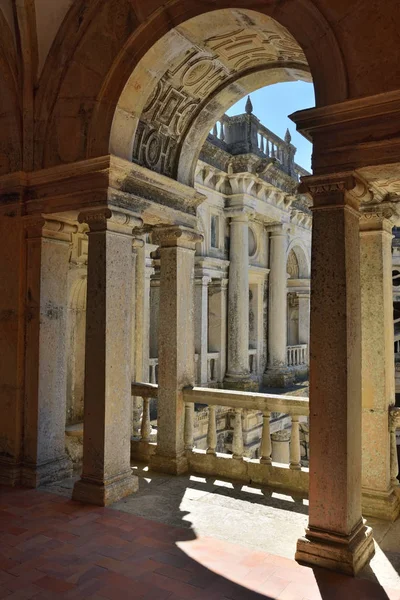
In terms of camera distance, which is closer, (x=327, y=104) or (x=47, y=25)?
(x=327, y=104)

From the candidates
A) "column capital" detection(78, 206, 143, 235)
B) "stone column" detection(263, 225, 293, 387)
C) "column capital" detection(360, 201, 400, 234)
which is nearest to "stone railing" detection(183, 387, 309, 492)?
"column capital" detection(360, 201, 400, 234)

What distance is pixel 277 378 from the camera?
58.3ft

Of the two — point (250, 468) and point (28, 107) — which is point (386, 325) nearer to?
point (250, 468)

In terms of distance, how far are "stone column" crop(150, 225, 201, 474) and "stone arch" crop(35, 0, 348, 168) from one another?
1.23m

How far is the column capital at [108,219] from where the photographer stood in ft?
17.3

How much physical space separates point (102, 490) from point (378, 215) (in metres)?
3.98

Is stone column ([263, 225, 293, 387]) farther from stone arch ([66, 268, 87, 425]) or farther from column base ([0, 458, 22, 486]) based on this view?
column base ([0, 458, 22, 486])

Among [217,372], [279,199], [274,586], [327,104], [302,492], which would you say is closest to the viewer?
[274,586]

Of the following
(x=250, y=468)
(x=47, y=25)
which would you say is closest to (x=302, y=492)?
(x=250, y=468)

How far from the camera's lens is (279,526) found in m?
4.72

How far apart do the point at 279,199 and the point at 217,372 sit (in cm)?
653

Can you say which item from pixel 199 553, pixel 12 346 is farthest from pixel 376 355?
pixel 12 346

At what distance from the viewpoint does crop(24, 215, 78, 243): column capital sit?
5.84 metres

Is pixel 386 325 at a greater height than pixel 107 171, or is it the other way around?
pixel 107 171
